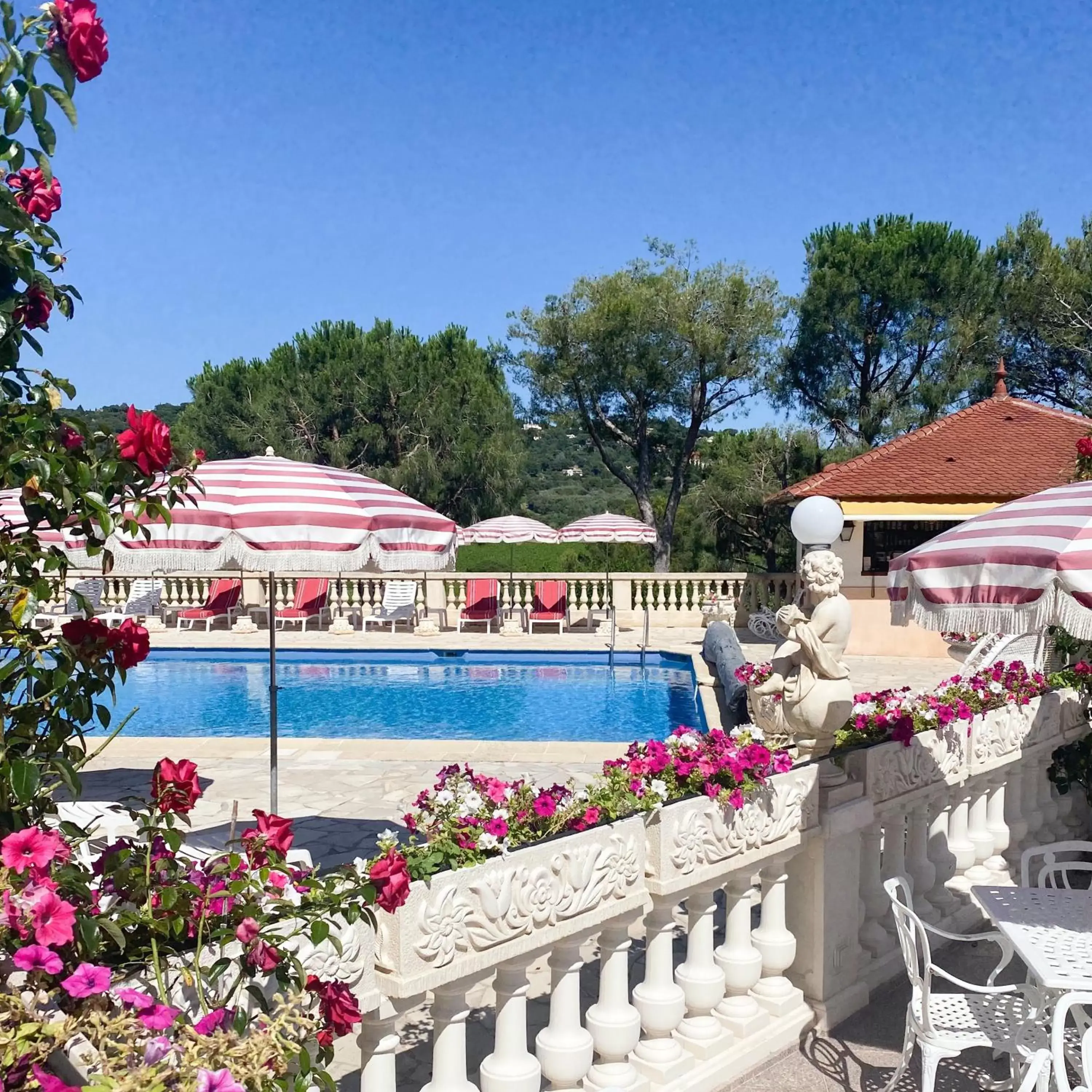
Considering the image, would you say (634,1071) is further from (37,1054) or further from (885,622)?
(885,622)

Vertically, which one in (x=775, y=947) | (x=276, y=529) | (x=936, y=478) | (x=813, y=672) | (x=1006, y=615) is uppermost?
(x=936, y=478)

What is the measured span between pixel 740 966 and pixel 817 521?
26.7ft

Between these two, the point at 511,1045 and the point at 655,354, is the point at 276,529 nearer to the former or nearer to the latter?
the point at 511,1045

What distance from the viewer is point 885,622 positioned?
19.3 m

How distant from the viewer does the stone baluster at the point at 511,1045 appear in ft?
10.6

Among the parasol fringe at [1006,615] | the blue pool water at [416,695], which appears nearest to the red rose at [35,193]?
the parasol fringe at [1006,615]

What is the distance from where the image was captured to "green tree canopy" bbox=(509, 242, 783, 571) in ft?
99.5

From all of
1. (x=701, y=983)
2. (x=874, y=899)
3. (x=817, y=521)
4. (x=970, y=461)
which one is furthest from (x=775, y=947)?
(x=970, y=461)

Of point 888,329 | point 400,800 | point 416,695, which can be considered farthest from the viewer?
point 888,329

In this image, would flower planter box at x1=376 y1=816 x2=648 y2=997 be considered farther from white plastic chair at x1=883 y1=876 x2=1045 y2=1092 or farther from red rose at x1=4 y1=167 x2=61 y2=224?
red rose at x1=4 y1=167 x2=61 y2=224

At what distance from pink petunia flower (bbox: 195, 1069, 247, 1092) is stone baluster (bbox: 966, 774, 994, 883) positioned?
5.36 metres

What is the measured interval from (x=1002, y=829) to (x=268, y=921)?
18.4 ft

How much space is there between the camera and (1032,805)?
6664mm

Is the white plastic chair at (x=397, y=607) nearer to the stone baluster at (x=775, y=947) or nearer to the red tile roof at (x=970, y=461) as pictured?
the red tile roof at (x=970, y=461)
